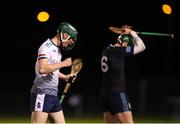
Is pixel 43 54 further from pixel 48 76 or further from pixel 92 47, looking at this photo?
pixel 92 47

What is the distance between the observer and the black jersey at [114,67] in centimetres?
1155

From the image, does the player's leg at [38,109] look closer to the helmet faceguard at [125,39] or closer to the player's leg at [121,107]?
the player's leg at [121,107]

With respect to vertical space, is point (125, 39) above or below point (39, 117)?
above

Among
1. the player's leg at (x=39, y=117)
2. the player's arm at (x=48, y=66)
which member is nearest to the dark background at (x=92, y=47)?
the player's leg at (x=39, y=117)

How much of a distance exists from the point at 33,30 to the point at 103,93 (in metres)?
18.5

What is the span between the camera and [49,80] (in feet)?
36.8

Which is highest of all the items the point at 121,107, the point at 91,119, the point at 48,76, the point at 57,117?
the point at 48,76

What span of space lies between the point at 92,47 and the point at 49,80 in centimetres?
1831

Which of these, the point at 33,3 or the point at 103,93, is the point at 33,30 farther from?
the point at 103,93

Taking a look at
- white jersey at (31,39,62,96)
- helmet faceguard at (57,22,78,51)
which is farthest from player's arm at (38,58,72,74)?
helmet faceguard at (57,22,78,51)

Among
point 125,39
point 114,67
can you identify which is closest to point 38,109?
point 114,67

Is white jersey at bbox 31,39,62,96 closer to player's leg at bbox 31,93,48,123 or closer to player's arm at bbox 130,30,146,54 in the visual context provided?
player's leg at bbox 31,93,48,123

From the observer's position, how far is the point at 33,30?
30.0 meters

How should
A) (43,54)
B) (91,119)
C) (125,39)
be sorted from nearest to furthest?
(43,54) → (125,39) → (91,119)
